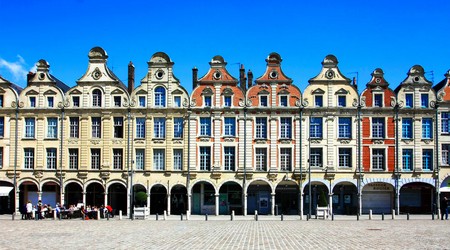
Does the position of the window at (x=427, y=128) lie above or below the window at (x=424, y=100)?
below

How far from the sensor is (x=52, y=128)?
52031 millimetres

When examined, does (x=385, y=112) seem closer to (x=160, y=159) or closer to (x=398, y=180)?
(x=398, y=180)

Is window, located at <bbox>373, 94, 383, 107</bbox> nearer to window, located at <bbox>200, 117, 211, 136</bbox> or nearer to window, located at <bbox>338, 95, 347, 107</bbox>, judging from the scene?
window, located at <bbox>338, 95, 347, 107</bbox>

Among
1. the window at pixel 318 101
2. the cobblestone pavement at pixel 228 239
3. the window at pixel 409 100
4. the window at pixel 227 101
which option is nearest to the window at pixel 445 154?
the window at pixel 409 100

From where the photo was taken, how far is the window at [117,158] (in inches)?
2028

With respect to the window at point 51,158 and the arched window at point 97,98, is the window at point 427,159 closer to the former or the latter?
the arched window at point 97,98

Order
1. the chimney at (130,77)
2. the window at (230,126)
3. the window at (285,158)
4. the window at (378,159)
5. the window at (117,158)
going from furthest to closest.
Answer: the chimney at (130,77) → the window at (117,158) → the window at (230,126) → the window at (285,158) → the window at (378,159)

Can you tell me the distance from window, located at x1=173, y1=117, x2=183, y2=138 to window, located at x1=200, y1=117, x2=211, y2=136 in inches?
65.7

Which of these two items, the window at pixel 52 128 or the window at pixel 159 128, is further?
the window at pixel 52 128

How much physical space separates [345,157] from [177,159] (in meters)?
13.9

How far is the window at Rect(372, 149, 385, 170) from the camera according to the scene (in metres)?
50.8

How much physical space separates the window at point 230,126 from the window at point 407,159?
14.1 m

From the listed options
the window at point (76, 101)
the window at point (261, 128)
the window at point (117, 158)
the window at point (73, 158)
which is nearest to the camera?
the window at point (261, 128)

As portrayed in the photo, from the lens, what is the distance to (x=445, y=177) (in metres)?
50.3
